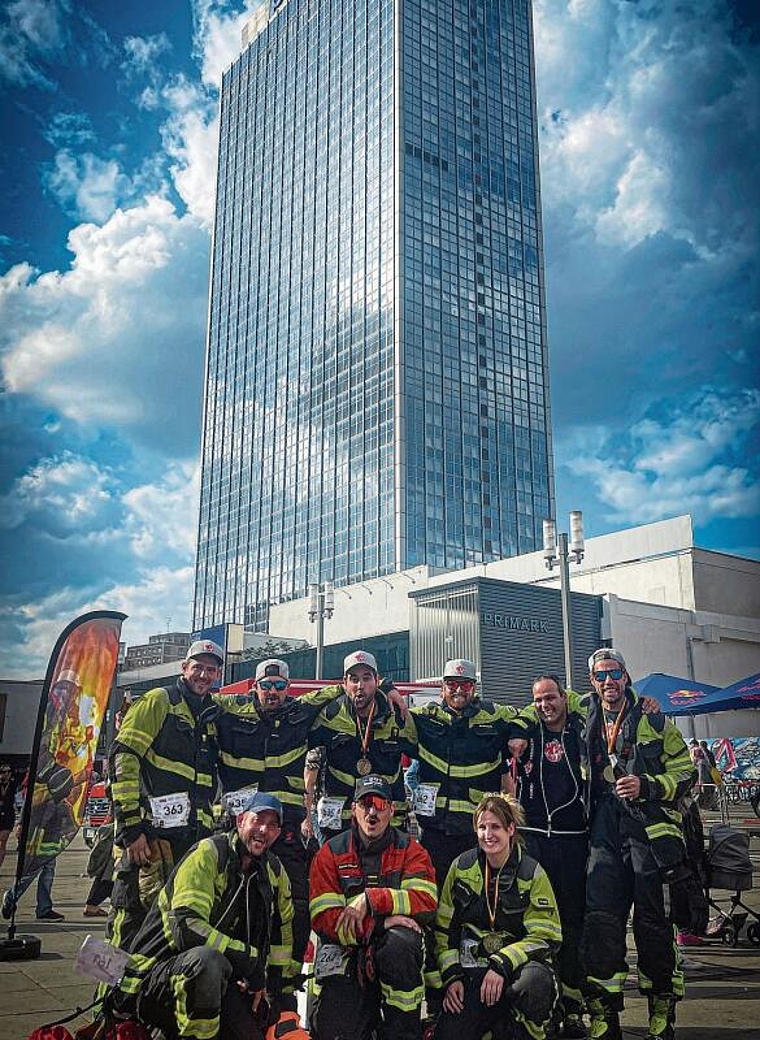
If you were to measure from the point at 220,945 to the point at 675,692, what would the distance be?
15449mm

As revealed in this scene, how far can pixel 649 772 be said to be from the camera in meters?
5.76

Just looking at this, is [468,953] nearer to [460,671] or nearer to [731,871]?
[460,671]

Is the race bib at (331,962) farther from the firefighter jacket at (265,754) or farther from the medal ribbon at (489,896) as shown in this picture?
the firefighter jacket at (265,754)

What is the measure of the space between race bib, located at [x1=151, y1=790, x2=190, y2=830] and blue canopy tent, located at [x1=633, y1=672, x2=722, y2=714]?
12.4 meters

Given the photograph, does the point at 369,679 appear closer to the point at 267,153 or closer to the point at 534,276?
the point at 534,276

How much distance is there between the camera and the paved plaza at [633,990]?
559cm

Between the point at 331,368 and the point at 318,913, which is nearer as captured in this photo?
the point at 318,913

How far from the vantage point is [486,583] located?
137 feet

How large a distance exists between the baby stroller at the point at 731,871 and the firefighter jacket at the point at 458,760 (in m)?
3.36

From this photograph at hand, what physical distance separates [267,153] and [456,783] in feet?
430

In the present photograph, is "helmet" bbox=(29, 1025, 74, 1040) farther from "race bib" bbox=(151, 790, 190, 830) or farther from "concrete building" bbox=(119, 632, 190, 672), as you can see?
"concrete building" bbox=(119, 632, 190, 672)

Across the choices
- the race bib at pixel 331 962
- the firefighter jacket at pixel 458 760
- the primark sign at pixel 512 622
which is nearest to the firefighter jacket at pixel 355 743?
the firefighter jacket at pixel 458 760

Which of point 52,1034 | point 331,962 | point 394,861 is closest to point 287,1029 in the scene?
point 331,962

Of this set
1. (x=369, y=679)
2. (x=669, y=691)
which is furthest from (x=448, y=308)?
(x=369, y=679)
